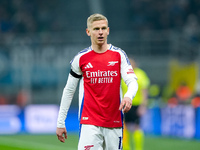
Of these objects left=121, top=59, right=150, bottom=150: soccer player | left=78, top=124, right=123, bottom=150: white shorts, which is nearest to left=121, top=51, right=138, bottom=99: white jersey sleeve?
left=78, top=124, right=123, bottom=150: white shorts

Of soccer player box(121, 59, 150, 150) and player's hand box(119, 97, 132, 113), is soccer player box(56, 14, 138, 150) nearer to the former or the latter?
player's hand box(119, 97, 132, 113)

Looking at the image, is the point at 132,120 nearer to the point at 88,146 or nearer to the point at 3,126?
the point at 88,146

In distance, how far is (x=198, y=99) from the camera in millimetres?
14977

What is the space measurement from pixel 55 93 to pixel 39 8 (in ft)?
24.3

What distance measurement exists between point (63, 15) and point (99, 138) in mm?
18030

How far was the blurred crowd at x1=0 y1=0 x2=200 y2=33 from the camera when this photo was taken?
22.0 metres

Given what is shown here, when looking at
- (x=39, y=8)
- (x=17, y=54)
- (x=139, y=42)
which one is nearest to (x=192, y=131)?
(x=139, y=42)

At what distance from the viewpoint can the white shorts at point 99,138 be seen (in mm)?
5480

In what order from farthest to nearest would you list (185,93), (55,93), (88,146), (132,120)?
1. (55,93)
2. (185,93)
3. (132,120)
4. (88,146)

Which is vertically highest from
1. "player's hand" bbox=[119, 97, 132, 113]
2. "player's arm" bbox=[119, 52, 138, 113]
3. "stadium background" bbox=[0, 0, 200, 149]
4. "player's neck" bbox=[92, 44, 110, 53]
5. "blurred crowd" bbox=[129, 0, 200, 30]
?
"blurred crowd" bbox=[129, 0, 200, 30]

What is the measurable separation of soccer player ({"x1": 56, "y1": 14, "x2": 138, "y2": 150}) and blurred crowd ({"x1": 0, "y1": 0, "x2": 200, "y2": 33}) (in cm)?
1590

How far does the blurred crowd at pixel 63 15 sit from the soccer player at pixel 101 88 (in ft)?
52.2

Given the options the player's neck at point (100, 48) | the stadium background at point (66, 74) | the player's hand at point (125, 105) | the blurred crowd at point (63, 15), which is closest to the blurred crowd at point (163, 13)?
the blurred crowd at point (63, 15)

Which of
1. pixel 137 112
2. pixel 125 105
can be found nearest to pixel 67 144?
pixel 137 112
